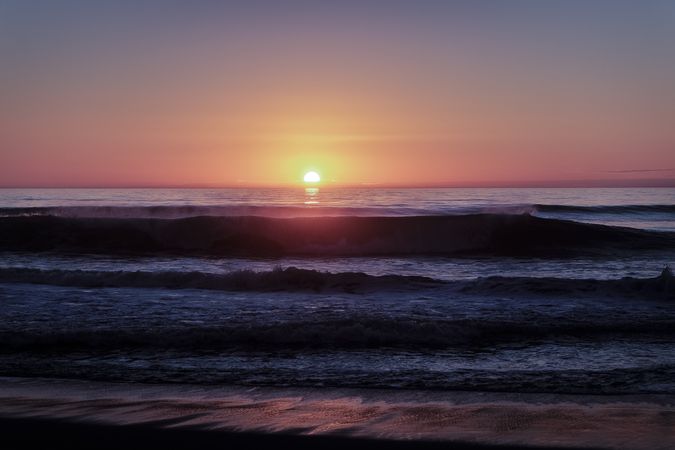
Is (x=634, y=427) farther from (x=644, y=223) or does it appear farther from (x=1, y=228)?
(x=644, y=223)

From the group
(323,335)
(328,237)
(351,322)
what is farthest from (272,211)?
(323,335)

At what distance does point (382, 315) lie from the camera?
772cm

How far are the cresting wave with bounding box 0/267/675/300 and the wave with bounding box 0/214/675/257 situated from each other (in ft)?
24.0

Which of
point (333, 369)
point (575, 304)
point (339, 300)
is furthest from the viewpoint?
point (339, 300)

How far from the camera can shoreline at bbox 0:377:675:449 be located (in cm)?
374

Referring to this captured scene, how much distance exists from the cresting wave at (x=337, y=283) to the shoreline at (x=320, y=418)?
5315mm

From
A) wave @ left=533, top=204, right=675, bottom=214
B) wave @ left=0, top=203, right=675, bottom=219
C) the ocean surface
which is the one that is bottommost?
the ocean surface

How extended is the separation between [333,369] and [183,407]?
1.55 m

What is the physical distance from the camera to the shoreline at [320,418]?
3.74 m

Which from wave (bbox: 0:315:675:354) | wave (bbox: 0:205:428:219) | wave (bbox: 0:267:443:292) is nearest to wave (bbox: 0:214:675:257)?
wave (bbox: 0:267:443:292)

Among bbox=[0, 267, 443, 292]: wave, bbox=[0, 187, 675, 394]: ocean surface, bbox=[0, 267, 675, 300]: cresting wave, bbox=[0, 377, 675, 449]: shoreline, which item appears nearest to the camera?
bbox=[0, 377, 675, 449]: shoreline

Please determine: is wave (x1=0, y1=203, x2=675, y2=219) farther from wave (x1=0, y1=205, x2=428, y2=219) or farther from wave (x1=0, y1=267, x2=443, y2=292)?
wave (x1=0, y1=267, x2=443, y2=292)

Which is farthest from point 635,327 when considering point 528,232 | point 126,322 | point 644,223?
point 644,223

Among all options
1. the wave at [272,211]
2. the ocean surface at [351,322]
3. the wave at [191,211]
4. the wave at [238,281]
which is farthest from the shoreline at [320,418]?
the wave at [272,211]
